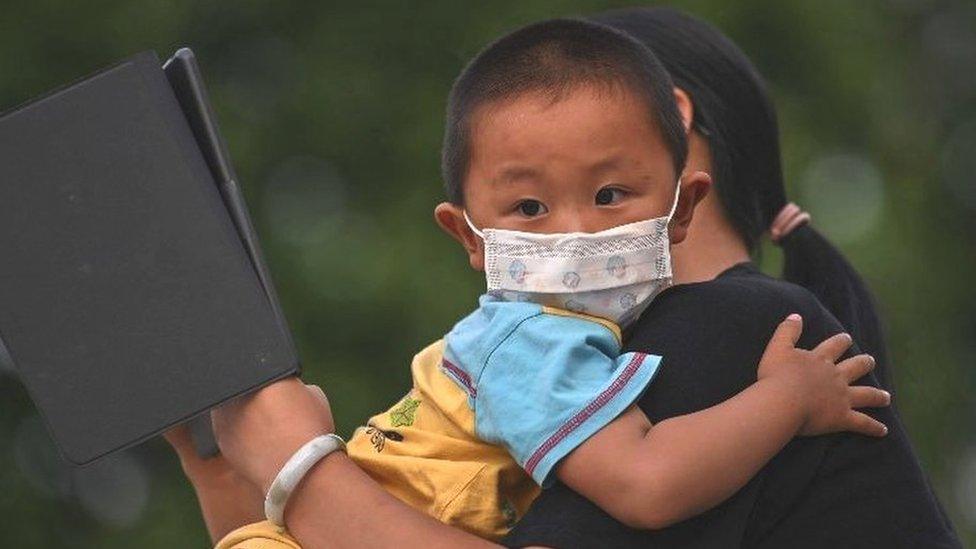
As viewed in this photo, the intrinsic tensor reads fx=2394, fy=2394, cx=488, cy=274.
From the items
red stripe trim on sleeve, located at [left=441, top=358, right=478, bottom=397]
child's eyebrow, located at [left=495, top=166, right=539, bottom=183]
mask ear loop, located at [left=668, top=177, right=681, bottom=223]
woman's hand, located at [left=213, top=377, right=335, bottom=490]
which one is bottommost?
red stripe trim on sleeve, located at [left=441, top=358, right=478, bottom=397]

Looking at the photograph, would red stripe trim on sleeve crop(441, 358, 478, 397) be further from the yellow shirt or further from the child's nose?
the child's nose

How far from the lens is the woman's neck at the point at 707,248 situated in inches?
128

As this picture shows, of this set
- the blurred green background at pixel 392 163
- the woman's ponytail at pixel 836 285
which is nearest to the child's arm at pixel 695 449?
the woman's ponytail at pixel 836 285

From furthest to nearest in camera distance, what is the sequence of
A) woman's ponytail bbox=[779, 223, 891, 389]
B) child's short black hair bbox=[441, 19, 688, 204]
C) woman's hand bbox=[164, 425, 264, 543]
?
1. woman's ponytail bbox=[779, 223, 891, 389]
2. woman's hand bbox=[164, 425, 264, 543]
3. child's short black hair bbox=[441, 19, 688, 204]

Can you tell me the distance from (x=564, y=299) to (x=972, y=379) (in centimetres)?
761

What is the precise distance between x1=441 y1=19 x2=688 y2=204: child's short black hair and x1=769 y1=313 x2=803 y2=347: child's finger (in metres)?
0.25

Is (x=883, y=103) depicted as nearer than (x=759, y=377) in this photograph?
No

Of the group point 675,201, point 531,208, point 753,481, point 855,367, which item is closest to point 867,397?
point 855,367

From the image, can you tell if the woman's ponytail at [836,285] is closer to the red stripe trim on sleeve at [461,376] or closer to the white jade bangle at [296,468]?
the red stripe trim on sleeve at [461,376]

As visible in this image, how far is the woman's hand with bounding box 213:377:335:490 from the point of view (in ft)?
8.83

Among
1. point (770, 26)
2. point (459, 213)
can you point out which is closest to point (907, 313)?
point (770, 26)

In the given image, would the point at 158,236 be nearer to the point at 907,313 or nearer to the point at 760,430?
the point at 760,430

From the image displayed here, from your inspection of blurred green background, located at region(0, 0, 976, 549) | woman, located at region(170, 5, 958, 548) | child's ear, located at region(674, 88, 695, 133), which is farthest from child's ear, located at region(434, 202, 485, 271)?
blurred green background, located at region(0, 0, 976, 549)

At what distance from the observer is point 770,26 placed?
9797 mm
